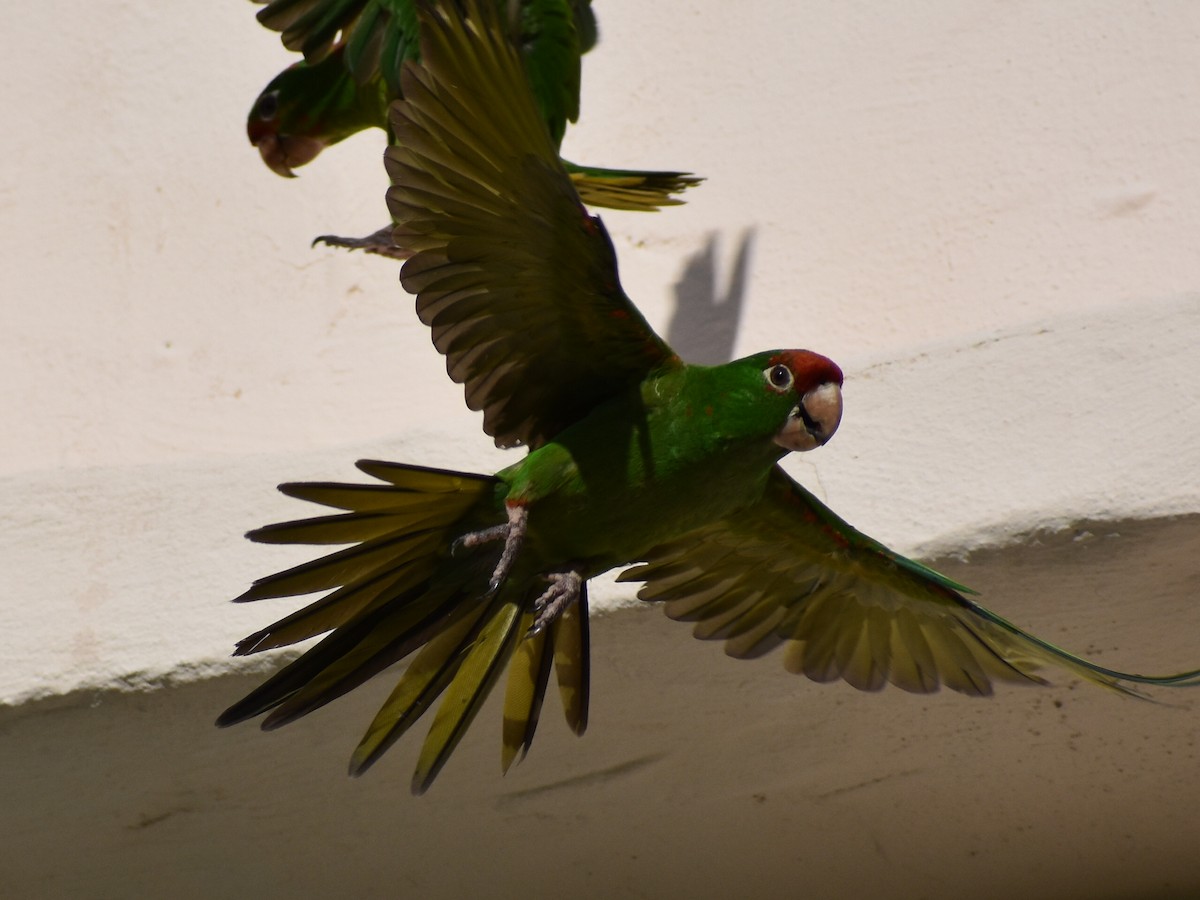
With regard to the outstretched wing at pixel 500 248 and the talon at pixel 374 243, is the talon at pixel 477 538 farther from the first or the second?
the talon at pixel 374 243

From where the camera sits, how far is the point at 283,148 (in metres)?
2.38

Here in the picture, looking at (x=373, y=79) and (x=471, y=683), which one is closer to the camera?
(x=471, y=683)

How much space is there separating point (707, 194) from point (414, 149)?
40.2 inches

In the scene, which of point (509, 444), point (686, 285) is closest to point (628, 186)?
point (686, 285)

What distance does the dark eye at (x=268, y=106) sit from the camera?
7.69ft

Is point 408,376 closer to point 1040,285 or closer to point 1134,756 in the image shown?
point 1040,285

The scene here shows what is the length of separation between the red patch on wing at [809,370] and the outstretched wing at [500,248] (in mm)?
137

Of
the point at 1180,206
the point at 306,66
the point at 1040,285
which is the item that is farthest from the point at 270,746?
the point at 1180,206

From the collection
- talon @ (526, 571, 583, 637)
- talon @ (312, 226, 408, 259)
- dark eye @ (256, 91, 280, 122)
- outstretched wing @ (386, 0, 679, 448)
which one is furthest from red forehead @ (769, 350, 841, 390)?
dark eye @ (256, 91, 280, 122)

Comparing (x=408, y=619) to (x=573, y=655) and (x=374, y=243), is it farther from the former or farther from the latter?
(x=374, y=243)

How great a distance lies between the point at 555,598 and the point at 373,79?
38.5 inches

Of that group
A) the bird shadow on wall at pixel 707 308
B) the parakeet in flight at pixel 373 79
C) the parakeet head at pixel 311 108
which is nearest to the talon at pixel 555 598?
the parakeet in flight at pixel 373 79

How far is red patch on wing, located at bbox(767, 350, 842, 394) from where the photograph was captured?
1.56 m

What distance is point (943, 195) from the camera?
2328mm
